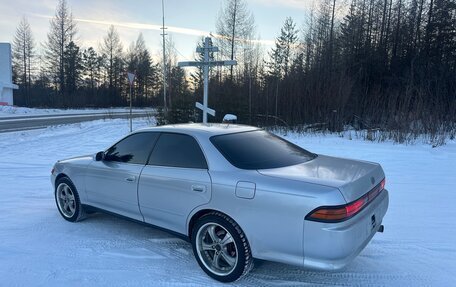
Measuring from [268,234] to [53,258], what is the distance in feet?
8.32

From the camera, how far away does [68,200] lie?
521 centimetres

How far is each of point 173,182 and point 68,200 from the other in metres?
2.32

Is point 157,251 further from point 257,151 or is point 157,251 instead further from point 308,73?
point 308,73

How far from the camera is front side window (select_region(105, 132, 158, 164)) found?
4320 mm

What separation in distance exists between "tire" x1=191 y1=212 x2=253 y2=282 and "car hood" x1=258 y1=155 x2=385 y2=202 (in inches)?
25.0

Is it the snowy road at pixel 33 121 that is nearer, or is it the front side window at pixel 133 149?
the front side window at pixel 133 149

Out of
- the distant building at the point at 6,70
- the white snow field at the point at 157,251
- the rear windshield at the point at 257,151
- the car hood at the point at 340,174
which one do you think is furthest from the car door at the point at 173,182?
the distant building at the point at 6,70

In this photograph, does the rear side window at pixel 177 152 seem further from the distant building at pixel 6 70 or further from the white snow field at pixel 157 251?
the distant building at pixel 6 70

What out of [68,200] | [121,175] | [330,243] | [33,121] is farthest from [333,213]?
[33,121]

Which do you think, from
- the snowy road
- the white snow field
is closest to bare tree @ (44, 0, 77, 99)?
the snowy road

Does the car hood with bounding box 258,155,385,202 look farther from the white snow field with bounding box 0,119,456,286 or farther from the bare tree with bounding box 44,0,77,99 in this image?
the bare tree with bounding box 44,0,77,99

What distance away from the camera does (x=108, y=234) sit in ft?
15.3

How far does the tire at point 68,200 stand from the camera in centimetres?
507

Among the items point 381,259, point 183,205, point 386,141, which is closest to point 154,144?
point 183,205
